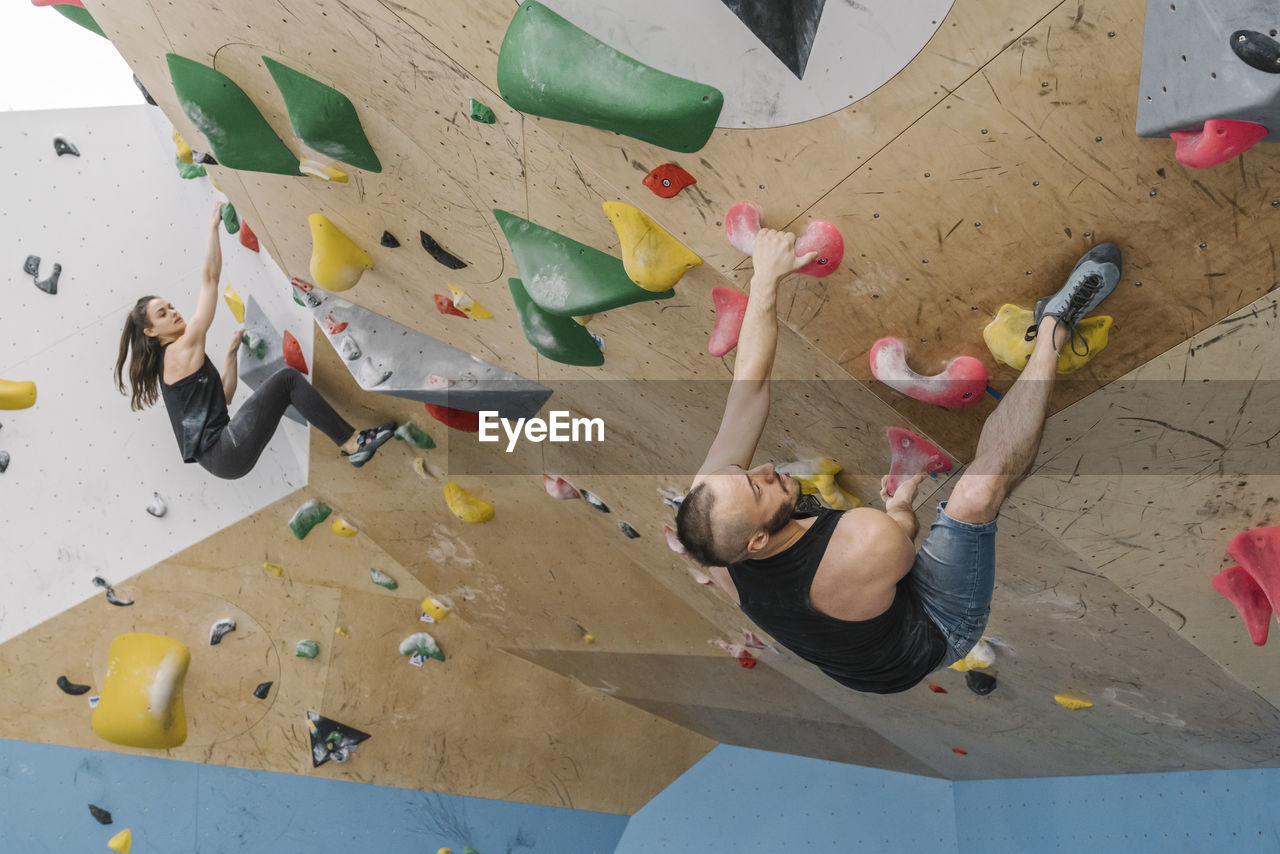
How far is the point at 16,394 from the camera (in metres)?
3.48

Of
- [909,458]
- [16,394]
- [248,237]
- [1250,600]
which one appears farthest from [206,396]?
[1250,600]

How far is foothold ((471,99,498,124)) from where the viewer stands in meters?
2.18

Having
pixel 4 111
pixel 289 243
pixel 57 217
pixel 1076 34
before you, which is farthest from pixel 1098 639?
pixel 4 111

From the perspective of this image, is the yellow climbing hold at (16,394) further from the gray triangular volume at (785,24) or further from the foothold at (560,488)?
the gray triangular volume at (785,24)

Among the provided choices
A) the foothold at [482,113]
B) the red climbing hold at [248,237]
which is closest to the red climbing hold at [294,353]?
the red climbing hold at [248,237]

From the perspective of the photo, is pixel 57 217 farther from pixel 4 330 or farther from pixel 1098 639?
pixel 1098 639

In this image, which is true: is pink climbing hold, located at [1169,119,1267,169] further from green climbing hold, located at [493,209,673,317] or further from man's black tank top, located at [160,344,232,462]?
man's black tank top, located at [160,344,232,462]

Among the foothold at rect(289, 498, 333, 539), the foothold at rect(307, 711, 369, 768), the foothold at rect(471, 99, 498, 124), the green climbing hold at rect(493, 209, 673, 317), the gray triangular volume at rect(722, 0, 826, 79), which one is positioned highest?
the gray triangular volume at rect(722, 0, 826, 79)

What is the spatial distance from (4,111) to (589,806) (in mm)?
3480

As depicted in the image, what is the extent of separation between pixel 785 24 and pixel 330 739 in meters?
3.49

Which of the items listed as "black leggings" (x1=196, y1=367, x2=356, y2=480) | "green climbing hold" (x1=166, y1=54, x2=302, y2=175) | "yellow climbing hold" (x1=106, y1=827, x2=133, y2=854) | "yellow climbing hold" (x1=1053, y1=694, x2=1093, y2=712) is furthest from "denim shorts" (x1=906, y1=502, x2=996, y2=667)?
"yellow climbing hold" (x1=106, y1=827, x2=133, y2=854)

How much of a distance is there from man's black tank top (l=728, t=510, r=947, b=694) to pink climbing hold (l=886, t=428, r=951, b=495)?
0.92ft

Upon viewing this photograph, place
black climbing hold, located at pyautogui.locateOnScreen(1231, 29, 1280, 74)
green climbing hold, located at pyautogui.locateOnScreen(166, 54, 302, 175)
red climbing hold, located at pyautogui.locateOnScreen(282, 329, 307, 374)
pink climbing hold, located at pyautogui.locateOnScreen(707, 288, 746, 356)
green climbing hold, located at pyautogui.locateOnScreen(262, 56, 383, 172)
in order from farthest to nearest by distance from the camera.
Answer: red climbing hold, located at pyautogui.locateOnScreen(282, 329, 307, 374), green climbing hold, located at pyautogui.locateOnScreen(166, 54, 302, 175), green climbing hold, located at pyautogui.locateOnScreen(262, 56, 383, 172), pink climbing hold, located at pyautogui.locateOnScreen(707, 288, 746, 356), black climbing hold, located at pyautogui.locateOnScreen(1231, 29, 1280, 74)

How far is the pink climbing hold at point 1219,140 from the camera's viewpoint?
4.57 feet
